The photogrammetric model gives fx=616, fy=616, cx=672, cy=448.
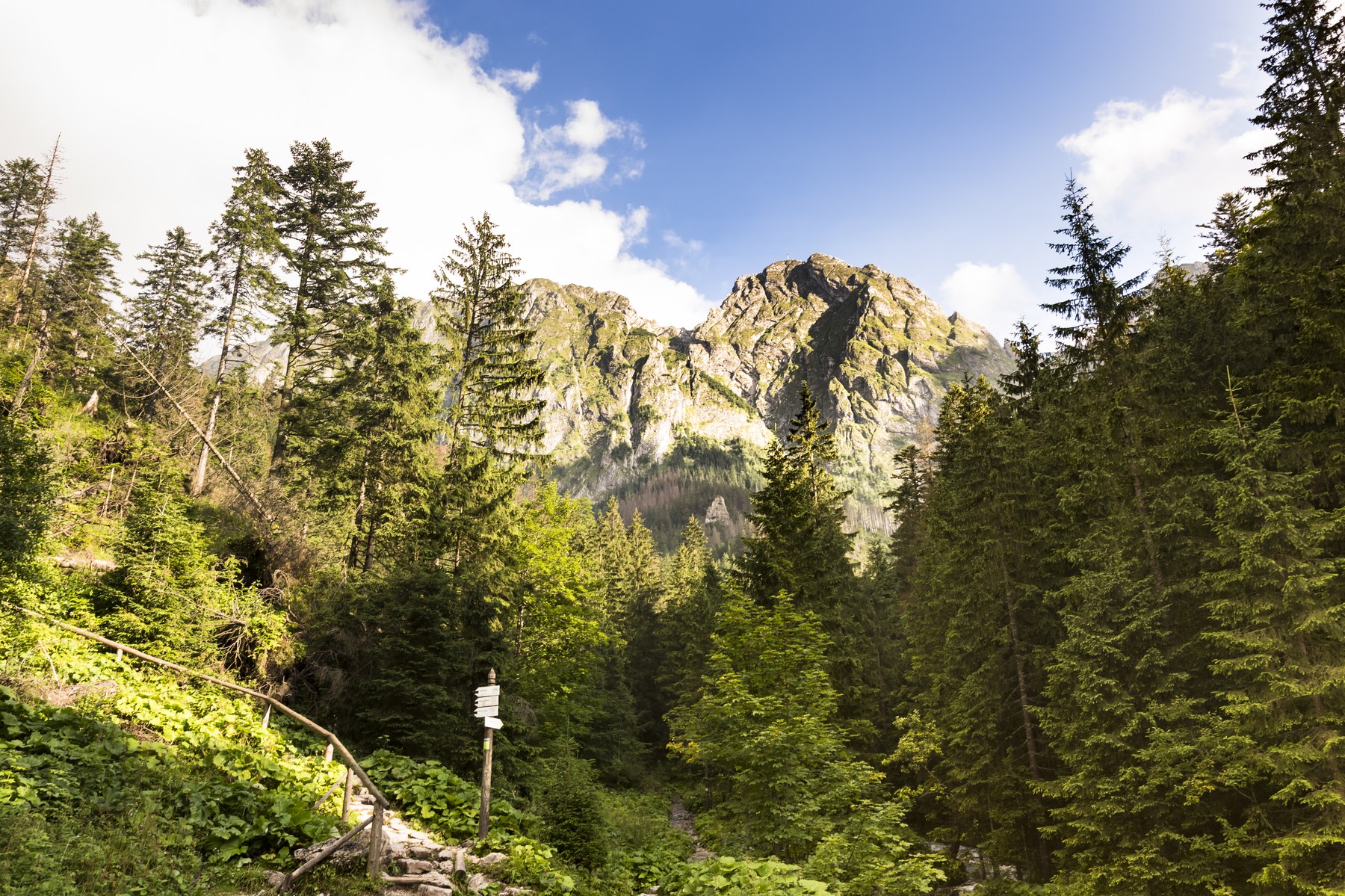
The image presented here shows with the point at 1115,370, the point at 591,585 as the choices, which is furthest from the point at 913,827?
the point at 1115,370

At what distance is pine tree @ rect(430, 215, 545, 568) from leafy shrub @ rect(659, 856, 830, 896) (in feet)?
46.3

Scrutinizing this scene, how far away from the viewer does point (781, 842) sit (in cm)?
1247

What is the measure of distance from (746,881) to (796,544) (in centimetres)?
1519

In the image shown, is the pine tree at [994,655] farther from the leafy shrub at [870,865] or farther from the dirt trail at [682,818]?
the dirt trail at [682,818]

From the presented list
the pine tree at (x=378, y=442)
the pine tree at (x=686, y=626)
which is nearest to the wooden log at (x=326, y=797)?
the pine tree at (x=378, y=442)

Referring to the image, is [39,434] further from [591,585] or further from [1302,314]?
[1302,314]

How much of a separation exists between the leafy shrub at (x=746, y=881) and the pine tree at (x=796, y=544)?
12216mm

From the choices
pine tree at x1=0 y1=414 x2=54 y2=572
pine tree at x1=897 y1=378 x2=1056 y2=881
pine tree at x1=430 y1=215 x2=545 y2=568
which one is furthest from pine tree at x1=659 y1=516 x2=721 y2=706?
pine tree at x1=0 y1=414 x2=54 y2=572

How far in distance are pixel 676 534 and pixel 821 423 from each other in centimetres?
13748

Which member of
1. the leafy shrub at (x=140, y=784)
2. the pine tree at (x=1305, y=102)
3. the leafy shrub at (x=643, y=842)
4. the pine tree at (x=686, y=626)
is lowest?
the leafy shrub at (x=643, y=842)

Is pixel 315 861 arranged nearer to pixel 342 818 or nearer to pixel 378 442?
pixel 342 818

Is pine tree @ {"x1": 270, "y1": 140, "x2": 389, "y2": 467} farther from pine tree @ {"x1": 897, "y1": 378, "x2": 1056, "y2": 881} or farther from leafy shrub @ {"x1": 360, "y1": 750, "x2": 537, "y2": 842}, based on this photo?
pine tree @ {"x1": 897, "y1": 378, "x2": 1056, "y2": 881}

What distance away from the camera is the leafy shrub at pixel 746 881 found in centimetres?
761

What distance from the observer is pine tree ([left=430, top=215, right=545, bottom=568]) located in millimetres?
21547
